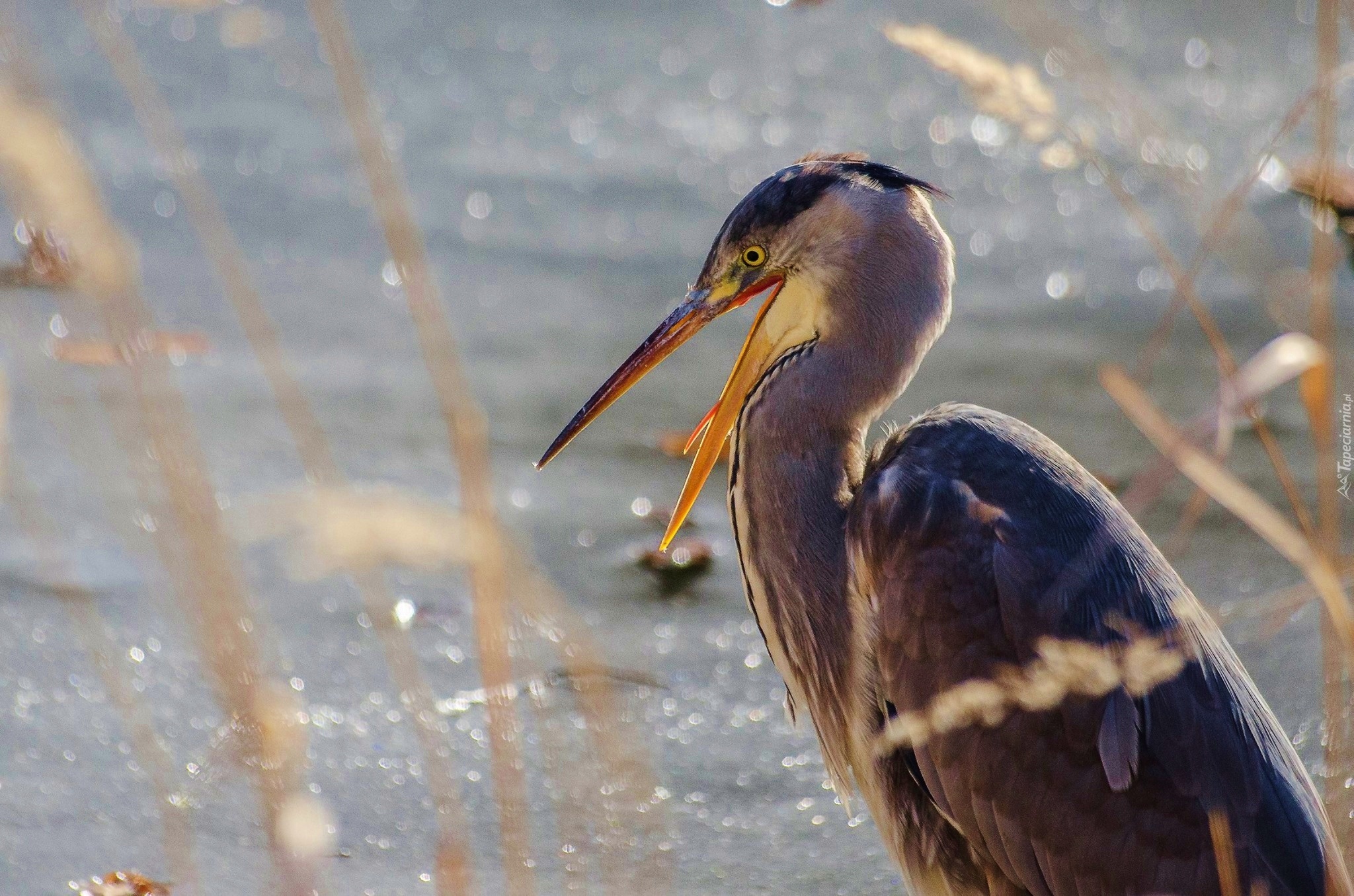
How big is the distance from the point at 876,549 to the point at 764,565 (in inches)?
10.3

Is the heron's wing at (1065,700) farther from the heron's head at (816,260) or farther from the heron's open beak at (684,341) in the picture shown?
the heron's open beak at (684,341)

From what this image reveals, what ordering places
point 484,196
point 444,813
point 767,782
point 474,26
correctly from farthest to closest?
1. point 474,26
2. point 484,196
3. point 767,782
4. point 444,813

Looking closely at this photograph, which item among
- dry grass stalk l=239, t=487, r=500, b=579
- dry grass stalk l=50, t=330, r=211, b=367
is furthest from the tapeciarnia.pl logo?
dry grass stalk l=50, t=330, r=211, b=367

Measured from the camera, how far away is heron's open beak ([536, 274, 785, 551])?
2557 mm

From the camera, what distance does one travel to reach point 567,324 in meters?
4.84

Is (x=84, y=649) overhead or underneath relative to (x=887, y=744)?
underneath

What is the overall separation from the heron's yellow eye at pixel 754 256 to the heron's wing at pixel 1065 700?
440 mm

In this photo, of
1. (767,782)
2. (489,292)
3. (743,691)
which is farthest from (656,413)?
(767,782)

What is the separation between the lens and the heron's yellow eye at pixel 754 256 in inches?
98.8

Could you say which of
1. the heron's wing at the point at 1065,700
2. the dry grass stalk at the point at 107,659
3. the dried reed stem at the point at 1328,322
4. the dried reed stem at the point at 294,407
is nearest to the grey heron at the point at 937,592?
the heron's wing at the point at 1065,700

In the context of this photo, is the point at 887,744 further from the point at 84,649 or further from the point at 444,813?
the point at 84,649

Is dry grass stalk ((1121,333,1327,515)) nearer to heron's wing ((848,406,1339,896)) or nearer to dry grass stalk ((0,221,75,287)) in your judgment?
heron's wing ((848,406,1339,896))

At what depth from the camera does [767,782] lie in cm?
290

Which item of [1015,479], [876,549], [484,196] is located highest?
[1015,479]
